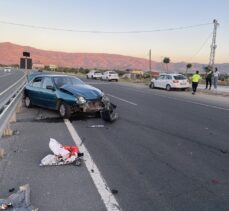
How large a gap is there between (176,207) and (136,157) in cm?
236

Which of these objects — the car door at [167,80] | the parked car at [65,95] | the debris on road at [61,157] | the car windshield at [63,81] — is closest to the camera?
the debris on road at [61,157]

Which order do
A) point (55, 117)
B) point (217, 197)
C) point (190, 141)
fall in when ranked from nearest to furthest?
1. point (217, 197)
2. point (190, 141)
3. point (55, 117)

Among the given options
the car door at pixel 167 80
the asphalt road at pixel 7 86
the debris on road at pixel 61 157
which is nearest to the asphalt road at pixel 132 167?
the debris on road at pixel 61 157

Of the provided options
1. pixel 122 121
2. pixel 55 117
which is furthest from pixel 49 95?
pixel 122 121

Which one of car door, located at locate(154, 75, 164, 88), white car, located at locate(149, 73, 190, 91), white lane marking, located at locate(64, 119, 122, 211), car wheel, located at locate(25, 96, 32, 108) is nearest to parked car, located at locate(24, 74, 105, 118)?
car wheel, located at locate(25, 96, 32, 108)

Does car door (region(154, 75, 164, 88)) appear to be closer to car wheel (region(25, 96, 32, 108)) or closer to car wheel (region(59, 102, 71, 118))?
car wheel (region(25, 96, 32, 108))

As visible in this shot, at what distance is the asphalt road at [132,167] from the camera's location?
4613 millimetres

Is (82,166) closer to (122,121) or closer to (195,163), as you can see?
(195,163)

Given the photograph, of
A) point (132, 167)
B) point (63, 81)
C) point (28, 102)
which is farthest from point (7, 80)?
point (132, 167)

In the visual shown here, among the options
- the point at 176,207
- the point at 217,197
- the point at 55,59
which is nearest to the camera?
the point at 176,207

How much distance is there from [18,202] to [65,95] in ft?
24.2

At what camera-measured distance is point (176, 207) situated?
4.40 meters

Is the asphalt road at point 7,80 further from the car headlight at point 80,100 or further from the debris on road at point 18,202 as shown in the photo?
the debris on road at point 18,202

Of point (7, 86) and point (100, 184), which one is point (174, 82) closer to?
point (7, 86)
